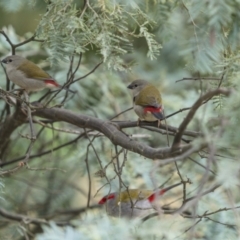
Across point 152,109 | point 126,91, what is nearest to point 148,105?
point 152,109

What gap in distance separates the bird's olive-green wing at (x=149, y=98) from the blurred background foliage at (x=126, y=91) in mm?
239

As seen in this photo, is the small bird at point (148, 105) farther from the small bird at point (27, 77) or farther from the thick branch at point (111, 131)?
the small bird at point (27, 77)

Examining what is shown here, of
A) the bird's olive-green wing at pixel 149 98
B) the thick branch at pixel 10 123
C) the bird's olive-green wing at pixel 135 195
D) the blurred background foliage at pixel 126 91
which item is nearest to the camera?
the blurred background foliage at pixel 126 91

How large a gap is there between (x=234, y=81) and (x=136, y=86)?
2149mm

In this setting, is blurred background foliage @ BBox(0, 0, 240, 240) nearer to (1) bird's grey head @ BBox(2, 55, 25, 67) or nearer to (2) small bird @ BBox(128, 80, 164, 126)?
(2) small bird @ BBox(128, 80, 164, 126)

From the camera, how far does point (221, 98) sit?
268 cm

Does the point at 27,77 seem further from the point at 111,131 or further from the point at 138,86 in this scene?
the point at 111,131

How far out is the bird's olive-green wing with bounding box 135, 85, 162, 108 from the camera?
377cm

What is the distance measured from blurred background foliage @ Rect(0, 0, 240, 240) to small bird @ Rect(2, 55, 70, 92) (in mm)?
188

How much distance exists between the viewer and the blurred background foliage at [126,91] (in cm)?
195

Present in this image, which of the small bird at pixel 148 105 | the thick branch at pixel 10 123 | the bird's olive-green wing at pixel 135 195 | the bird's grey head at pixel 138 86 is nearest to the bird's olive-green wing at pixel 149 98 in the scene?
the small bird at pixel 148 105

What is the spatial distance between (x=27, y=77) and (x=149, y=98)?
2.63ft

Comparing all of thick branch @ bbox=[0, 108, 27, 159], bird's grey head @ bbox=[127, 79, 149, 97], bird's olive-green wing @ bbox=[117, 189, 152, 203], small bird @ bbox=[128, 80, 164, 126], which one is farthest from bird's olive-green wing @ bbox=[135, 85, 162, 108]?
thick branch @ bbox=[0, 108, 27, 159]

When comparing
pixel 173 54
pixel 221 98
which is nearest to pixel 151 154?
pixel 221 98
